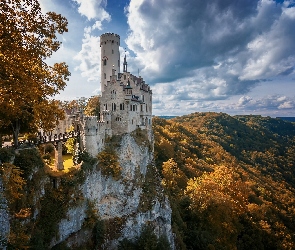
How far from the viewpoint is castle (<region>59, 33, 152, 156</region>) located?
30047 millimetres

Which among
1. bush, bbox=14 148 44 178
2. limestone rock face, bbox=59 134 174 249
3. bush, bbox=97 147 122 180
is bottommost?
limestone rock face, bbox=59 134 174 249

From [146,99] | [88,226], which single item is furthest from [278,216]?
[88,226]

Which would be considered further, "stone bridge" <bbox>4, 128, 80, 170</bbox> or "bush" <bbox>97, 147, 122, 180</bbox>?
"bush" <bbox>97, 147, 122, 180</bbox>

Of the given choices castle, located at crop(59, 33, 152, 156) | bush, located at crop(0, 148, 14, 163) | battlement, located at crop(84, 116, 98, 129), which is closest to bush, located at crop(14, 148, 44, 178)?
bush, located at crop(0, 148, 14, 163)

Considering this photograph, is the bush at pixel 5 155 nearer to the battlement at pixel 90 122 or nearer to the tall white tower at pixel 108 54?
the battlement at pixel 90 122

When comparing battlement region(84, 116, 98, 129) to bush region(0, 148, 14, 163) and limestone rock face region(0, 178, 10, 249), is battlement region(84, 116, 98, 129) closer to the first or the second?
bush region(0, 148, 14, 163)

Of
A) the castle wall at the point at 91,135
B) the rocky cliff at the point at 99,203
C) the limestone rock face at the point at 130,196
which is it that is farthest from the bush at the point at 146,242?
the castle wall at the point at 91,135

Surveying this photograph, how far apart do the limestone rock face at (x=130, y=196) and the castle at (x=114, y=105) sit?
8.95 feet

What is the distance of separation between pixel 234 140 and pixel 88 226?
121124 millimetres

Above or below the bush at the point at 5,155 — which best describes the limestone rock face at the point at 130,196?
below

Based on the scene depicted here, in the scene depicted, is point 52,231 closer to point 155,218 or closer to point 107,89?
point 155,218

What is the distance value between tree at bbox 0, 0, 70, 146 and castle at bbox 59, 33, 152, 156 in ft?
55.7

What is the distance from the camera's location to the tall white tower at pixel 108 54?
38.4 m

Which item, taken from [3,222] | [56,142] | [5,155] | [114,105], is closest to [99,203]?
[56,142]
